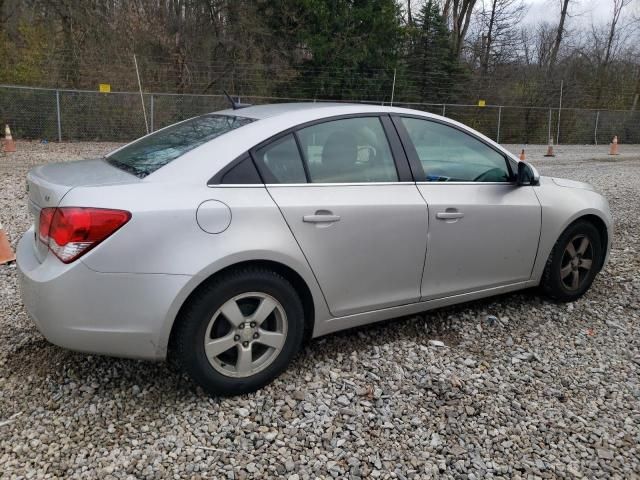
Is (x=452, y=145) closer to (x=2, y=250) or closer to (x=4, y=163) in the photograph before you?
(x=2, y=250)

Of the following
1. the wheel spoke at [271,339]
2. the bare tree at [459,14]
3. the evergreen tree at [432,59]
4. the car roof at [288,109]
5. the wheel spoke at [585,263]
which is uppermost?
the bare tree at [459,14]

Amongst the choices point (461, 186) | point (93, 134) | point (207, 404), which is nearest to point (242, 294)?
point (207, 404)

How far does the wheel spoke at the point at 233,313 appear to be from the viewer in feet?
9.28

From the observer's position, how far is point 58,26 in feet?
61.4

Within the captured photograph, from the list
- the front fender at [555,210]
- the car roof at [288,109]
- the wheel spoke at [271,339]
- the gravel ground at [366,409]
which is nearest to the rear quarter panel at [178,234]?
the wheel spoke at [271,339]

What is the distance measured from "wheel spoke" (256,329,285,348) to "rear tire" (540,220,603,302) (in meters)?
2.29

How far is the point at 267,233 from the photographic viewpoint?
2.89m

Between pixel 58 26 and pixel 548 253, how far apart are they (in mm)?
19237

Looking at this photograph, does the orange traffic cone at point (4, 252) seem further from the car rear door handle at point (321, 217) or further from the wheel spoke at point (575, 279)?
the wheel spoke at point (575, 279)

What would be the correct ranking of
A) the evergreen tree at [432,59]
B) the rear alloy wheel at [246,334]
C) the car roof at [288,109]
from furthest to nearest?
1. the evergreen tree at [432,59]
2. the car roof at [288,109]
3. the rear alloy wheel at [246,334]

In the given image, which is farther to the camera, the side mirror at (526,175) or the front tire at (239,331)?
the side mirror at (526,175)

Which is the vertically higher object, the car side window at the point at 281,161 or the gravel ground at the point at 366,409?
the car side window at the point at 281,161

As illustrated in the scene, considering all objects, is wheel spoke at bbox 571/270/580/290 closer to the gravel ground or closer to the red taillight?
the gravel ground

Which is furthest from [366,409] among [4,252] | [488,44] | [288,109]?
[488,44]
